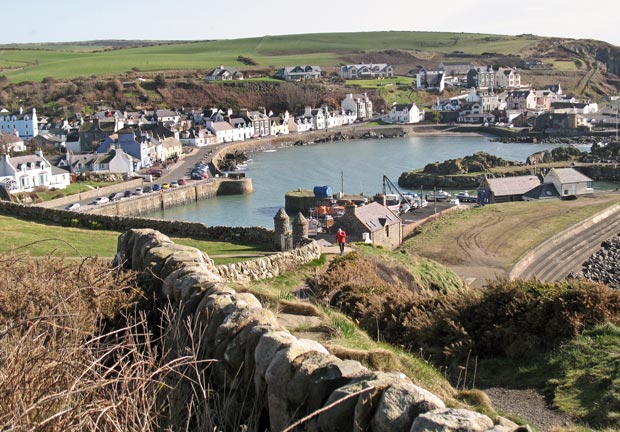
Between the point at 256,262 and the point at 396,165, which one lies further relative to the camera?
the point at 396,165

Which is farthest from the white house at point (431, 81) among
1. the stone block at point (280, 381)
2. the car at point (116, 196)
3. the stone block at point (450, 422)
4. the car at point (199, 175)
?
the stone block at point (450, 422)

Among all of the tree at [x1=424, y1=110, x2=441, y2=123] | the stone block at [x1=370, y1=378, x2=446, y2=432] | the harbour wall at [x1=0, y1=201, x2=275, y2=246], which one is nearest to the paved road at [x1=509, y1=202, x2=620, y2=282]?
the harbour wall at [x1=0, y1=201, x2=275, y2=246]

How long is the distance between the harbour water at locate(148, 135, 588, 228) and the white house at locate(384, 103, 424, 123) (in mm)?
12294

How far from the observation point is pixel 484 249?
97.4 feet

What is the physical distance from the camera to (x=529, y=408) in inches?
316

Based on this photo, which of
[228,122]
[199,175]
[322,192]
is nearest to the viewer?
[322,192]

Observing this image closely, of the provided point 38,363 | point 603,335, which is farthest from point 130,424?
point 603,335

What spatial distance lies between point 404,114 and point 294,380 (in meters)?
118

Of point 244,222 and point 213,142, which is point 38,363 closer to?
point 244,222

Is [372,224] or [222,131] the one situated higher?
[372,224]

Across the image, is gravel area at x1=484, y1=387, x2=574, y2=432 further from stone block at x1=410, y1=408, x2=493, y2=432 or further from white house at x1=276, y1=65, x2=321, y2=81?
white house at x1=276, y1=65, x2=321, y2=81

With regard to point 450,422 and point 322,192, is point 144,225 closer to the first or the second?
point 450,422

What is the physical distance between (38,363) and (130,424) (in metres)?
0.61

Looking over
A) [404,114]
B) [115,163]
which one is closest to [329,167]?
[115,163]
